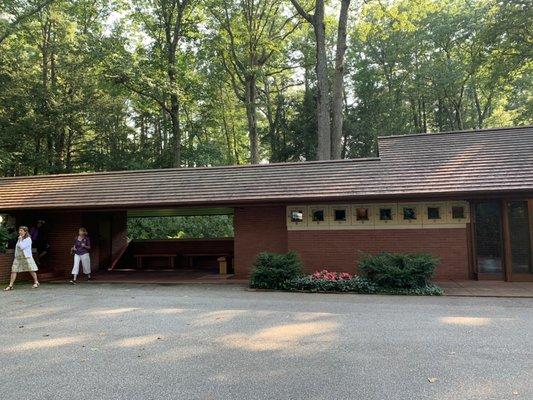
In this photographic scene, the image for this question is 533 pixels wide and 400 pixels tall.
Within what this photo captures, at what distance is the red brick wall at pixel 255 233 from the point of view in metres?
13.1

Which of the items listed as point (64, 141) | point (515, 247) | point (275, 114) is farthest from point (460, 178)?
point (64, 141)

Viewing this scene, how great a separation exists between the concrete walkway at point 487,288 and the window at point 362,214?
2.69 metres

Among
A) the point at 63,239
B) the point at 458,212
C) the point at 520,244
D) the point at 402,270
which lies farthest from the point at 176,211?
the point at 520,244

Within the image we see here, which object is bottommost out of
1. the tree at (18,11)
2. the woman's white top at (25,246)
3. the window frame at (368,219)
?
the woman's white top at (25,246)

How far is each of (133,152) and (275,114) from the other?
1086cm

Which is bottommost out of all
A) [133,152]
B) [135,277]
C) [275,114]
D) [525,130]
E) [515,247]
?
[135,277]

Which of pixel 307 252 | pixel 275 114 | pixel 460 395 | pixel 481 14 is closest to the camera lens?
pixel 460 395

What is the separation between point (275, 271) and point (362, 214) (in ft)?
10.9

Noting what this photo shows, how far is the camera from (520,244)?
11.3 metres

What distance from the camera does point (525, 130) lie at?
1313 cm

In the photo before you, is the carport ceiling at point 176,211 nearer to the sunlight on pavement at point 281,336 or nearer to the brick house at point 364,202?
the brick house at point 364,202

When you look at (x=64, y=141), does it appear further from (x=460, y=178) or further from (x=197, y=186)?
(x=460, y=178)

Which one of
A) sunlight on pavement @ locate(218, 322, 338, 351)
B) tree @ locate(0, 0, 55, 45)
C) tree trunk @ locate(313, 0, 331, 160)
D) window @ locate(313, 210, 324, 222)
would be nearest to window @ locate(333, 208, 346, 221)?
window @ locate(313, 210, 324, 222)

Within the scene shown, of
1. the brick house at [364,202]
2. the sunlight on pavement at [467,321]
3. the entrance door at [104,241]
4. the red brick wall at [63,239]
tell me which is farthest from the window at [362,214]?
the entrance door at [104,241]
